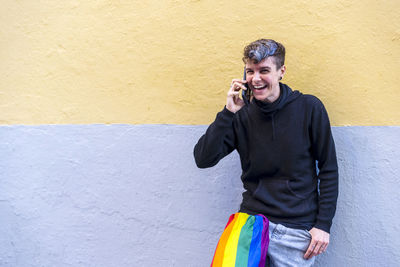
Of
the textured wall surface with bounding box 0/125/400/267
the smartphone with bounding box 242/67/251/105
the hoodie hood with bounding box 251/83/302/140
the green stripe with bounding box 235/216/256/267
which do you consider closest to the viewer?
the green stripe with bounding box 235/216/256/267

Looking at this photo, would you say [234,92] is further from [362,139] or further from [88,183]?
[88,183]

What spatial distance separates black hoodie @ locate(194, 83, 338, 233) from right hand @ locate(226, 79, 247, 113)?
0.04 metres

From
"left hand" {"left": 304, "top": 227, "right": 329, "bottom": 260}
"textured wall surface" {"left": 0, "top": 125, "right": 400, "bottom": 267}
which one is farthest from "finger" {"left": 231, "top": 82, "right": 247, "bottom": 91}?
"left hand" {"left": 304, "top": 227, "right": 329, "bottom": 260}

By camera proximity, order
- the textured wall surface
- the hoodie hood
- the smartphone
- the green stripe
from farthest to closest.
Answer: the textured wall surface, the smartphone, the hoodie hood, the green stripe

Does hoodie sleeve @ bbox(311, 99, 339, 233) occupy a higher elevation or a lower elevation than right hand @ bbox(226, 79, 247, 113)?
lower

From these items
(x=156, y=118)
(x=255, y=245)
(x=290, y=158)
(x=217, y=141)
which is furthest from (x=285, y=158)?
(x=156, y=118)

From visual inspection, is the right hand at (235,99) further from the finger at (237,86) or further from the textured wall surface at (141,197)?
the textured wall surface at (141,197)

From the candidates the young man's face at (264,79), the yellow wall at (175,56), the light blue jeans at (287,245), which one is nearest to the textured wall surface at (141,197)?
the yellow wall at (175,56)

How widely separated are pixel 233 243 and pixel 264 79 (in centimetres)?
94

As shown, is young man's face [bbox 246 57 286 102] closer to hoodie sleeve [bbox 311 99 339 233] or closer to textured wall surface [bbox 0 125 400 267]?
hoodie sleeve [bbox 311 99 339 233]

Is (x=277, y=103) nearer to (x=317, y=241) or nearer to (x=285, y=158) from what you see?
(x=285, y=158)

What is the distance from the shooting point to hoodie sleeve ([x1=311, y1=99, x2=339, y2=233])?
212cm

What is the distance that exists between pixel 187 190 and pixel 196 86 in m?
0.79

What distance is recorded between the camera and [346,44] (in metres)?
2.49
